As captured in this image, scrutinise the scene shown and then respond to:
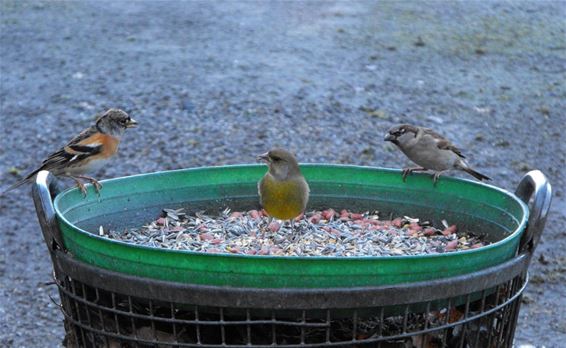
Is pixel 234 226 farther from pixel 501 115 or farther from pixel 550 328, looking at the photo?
pixel 501 115

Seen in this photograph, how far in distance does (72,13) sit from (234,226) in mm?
7821

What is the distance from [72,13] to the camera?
1054cm

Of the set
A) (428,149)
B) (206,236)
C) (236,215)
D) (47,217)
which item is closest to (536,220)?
(206,236)

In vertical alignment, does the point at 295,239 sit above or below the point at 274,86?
above

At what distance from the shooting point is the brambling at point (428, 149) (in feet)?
15.3

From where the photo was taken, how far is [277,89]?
26.6 feet

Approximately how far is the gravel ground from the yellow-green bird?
2.54 meters

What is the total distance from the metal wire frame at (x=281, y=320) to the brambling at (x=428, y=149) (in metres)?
2.00

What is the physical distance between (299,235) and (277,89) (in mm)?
4973

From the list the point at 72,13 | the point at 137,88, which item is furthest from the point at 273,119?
the point at 72,13

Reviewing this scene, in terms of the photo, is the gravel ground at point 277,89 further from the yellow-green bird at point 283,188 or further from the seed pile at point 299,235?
the yellow-green bird at point 283,188

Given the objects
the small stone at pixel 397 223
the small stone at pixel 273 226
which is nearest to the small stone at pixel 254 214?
the small stone at pixel 273 226

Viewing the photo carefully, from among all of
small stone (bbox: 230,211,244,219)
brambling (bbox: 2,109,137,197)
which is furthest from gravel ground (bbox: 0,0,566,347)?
small stone (bbox: 230,211,244,219)

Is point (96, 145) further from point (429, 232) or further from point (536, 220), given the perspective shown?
point (536, 220)
